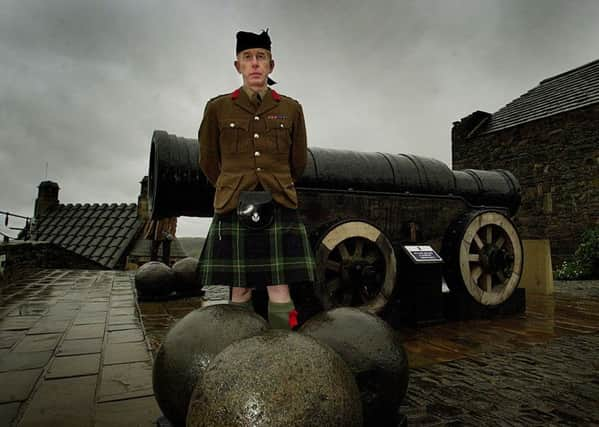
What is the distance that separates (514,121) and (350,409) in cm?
1528

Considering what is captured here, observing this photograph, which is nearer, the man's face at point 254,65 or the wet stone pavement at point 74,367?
the wet stone pavement at point 74,367

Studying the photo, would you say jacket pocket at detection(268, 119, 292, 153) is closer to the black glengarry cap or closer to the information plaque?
the black glengarry cap

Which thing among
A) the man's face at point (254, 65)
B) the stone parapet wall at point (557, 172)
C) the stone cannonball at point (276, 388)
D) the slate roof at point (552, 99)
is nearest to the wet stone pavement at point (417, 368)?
the stone cannonball at point (276, 388)

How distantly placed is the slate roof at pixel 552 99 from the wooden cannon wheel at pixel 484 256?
9.91 metres

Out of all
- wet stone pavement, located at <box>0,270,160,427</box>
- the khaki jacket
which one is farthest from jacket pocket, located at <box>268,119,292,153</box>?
wet stone pavement, located at <box>0,270,160,427</box>

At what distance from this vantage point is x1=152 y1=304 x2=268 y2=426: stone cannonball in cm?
145

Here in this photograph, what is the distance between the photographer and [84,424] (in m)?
1.74

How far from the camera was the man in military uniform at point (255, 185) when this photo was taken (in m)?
2.05

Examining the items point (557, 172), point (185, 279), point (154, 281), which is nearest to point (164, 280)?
point (154, 281)

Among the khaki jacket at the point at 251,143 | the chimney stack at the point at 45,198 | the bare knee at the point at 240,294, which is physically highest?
the chimney stack at the point at 45,198

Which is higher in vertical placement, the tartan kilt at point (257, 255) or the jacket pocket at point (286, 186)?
the jacket pocket at point (286, 186)

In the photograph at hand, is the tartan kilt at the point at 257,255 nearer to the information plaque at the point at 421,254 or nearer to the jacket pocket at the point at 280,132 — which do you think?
the jacket pocket at the point at 280,132

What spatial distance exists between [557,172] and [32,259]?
15327 millimetres

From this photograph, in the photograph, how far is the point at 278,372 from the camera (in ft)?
3.39
